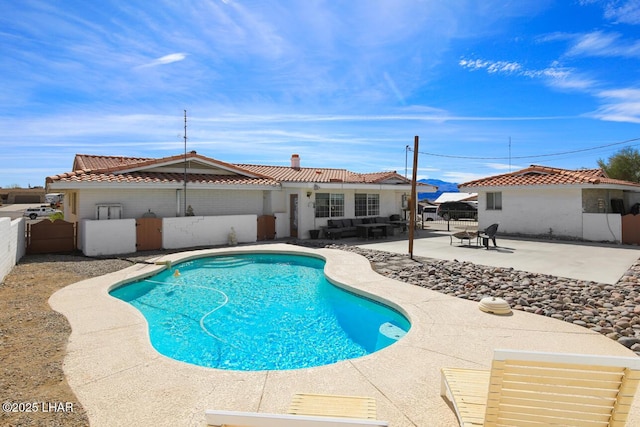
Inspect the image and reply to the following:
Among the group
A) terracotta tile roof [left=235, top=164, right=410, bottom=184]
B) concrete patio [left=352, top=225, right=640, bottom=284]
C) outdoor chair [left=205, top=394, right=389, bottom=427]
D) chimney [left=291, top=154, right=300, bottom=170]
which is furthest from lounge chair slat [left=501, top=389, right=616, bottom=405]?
chimney [left=291, top=154, right=300, bottom=170]

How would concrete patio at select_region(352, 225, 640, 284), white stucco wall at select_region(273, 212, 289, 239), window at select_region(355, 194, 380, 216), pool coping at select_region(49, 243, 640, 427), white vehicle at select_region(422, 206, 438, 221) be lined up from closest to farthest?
pool coping at select_region(49, 243, 640, 427) → concrete patio at select_region(352, 225, 640, 284) → white stucco wall at select_region(273, 212, 289, 239) → window at select_region(355, 194, 380, 216) → white vehicle at select_region(422, 206, 438, 221)

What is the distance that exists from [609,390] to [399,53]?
15.2m

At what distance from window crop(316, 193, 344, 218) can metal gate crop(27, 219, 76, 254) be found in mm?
11686

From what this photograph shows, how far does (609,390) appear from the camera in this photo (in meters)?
2.31

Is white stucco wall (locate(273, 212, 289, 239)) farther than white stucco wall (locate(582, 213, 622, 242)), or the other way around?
white stucco wall (locate(273, 212, 289, 239))

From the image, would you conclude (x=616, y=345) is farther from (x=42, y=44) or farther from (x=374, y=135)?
(x=374, y=135)

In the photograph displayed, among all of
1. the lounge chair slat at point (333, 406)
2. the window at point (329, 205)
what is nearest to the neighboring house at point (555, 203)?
the window at point (329, 205)

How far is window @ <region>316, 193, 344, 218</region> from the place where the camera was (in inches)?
780

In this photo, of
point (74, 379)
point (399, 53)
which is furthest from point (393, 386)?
point (399, 53)

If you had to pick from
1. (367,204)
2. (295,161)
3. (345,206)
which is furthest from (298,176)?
(367,204)

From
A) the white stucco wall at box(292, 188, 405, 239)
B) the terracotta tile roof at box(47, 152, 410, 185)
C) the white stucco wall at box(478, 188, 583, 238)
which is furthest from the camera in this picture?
the white stucco wall at box(292, 188, 405, 239)

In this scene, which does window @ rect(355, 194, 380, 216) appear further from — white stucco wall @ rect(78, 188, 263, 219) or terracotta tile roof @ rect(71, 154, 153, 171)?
terracotta tile roof @ rect(71, 154, 153, 171)

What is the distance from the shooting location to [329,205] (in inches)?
796

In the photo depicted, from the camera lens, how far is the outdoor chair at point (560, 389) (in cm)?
224
